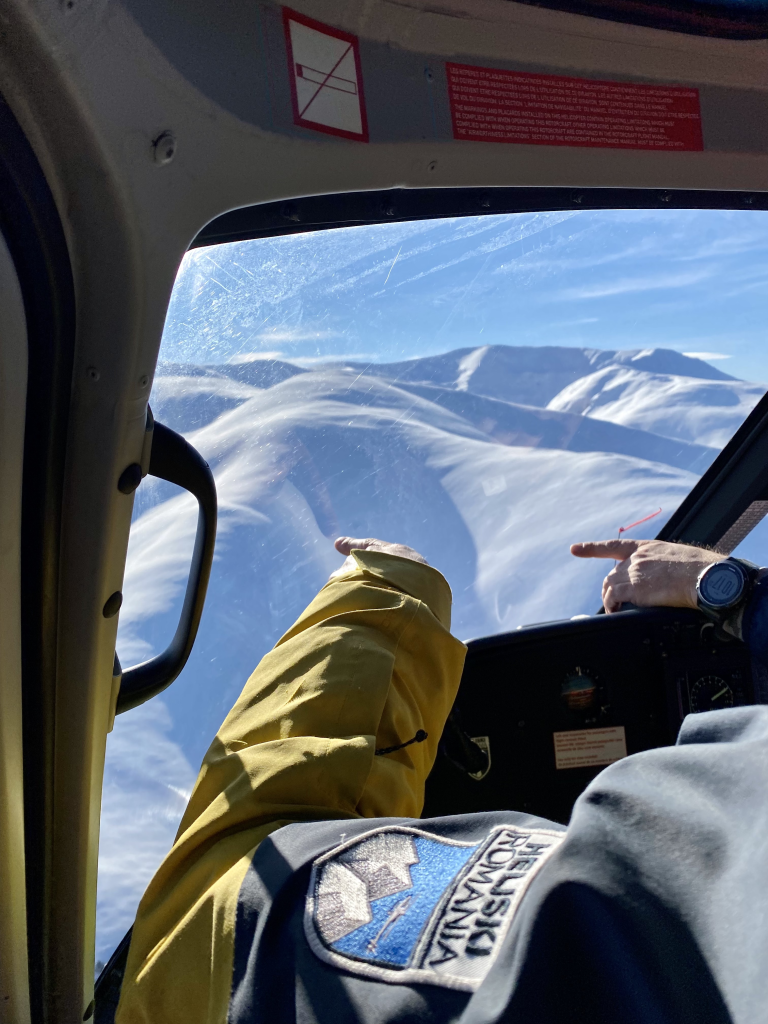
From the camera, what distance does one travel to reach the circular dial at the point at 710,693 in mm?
1932

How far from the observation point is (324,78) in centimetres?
79

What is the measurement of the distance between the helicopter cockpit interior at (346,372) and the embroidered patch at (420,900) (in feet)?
1.31

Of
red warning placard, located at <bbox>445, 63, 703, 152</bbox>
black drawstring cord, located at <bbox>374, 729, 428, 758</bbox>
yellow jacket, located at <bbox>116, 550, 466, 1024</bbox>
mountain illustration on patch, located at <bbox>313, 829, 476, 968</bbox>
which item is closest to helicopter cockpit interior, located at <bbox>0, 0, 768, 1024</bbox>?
red warning placard, located at <bbox>445, 63, 703, 152</bbox>

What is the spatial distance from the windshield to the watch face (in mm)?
315

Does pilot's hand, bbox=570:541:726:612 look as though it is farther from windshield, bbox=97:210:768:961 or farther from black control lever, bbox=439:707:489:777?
black control lever, bbox=439:707:489:777

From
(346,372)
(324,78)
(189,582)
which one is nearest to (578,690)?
(346,372)

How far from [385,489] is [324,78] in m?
0.91

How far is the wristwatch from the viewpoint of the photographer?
154cm

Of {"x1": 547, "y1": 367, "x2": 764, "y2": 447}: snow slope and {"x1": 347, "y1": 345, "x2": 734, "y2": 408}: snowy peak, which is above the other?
{"x1": 347, "y1": 345, "x2": 734, "y2": 408}: snowy peak

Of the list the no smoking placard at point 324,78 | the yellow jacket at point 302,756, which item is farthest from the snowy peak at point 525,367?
the no smoking placard at point 324,78

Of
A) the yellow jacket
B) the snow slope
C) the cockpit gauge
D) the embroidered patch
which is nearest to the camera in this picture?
the embroidered patch

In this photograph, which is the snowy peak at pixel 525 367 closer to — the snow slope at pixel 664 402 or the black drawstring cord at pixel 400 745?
the snow slope at pixel 664 402

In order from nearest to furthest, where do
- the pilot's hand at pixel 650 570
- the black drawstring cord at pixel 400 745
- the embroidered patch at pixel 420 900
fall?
the embroidered patch at pixel 420 900 → the black drawstring cord at pixel 400 745 → the pilot's hand at pixel 650 570

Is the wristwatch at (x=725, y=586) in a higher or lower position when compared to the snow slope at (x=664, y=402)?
lower
